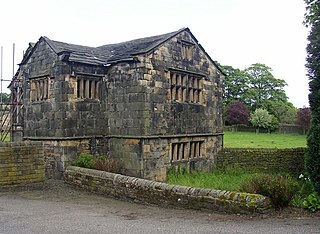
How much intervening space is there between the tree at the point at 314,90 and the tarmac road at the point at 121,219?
1.92 m

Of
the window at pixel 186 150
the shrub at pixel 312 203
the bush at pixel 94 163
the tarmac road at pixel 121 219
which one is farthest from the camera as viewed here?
the window at pixel 186 150

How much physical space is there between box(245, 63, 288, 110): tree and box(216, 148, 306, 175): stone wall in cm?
4786

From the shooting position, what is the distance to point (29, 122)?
16.9m

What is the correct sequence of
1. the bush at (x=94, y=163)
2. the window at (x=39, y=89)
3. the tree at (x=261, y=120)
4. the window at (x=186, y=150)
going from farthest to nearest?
the tree at (x=261, y=120) → the window at (x=186, y=150) → the window at (x=39, y=89) → the bush at (x=94, y=163)

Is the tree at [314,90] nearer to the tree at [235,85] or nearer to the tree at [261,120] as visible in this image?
the tree at [261,120]

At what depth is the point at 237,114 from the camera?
60.2m

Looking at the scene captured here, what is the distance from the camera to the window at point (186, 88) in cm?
1775

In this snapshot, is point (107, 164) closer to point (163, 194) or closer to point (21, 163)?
point (21, 163)

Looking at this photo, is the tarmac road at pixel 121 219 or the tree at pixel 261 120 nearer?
the tarmac road at pixel 121 219

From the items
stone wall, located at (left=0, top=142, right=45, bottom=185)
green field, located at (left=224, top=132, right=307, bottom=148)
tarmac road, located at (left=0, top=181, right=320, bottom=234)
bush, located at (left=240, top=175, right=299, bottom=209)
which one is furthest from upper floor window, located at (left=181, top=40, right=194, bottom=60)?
green field, located at (left=224, top=132, right=307, bottom=148)

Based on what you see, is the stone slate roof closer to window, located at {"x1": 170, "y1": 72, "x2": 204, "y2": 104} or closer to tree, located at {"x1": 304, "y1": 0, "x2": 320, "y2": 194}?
window, located at {"x1": 170, "y1": 72, "x2": 204, "y2": 104}

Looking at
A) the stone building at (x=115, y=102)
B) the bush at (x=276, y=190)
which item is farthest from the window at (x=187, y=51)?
the bush at (x=276, y=190)

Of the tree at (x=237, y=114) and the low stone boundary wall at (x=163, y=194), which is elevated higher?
the tree at (x=237, y=114)

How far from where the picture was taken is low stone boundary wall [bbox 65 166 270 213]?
9.13 metres
